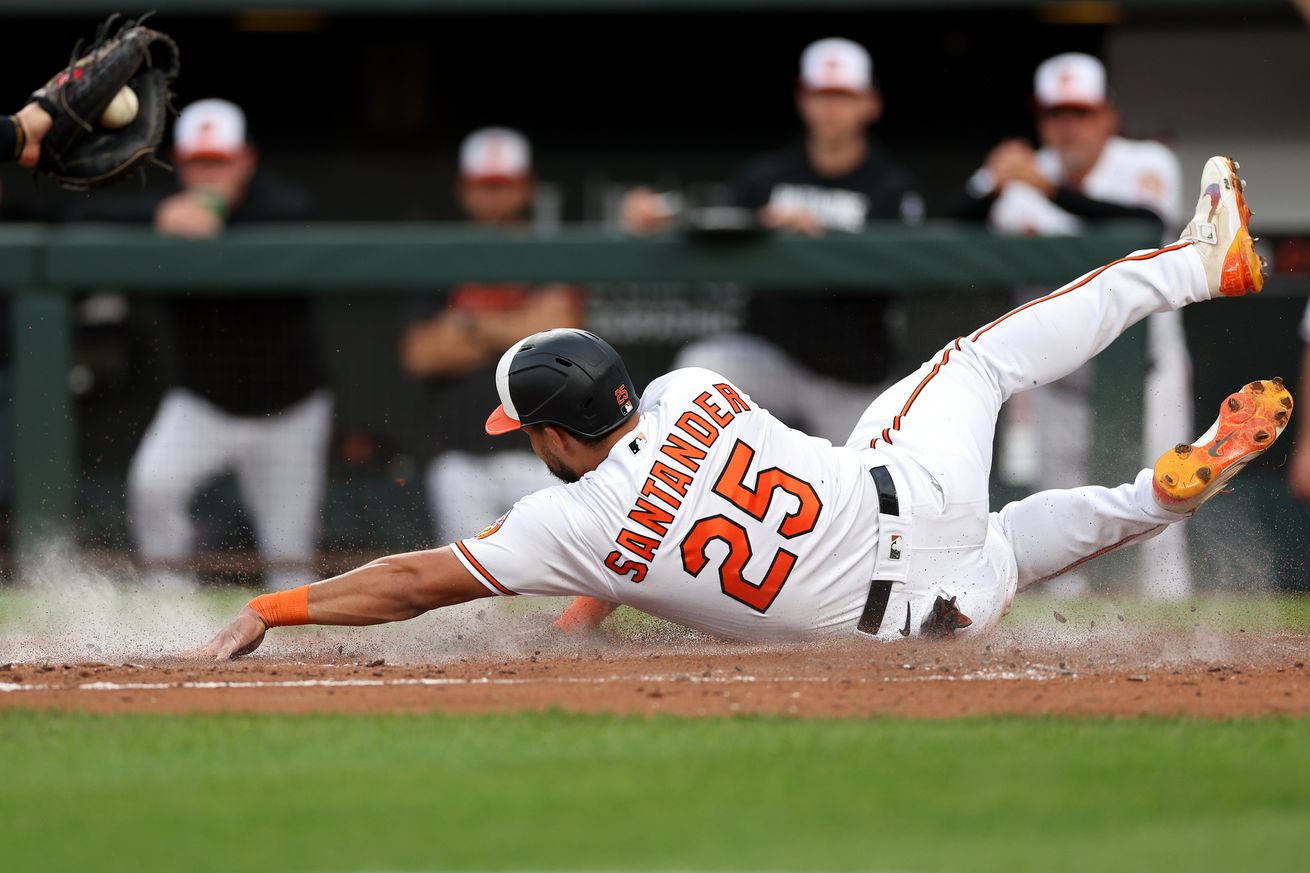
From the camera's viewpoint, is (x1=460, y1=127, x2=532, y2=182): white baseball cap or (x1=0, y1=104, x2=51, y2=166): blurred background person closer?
(x1=0, y1=104, x2=51, y2=166): blurred background person

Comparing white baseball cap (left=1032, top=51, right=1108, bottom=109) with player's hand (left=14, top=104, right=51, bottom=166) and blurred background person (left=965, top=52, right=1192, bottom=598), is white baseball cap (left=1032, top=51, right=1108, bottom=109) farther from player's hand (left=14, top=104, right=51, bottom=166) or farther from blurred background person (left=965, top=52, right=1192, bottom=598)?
player's hand (left=14, top=104, right=51, bottom=166)

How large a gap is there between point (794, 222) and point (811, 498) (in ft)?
10.2

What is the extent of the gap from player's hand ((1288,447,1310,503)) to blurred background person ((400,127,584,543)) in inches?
127

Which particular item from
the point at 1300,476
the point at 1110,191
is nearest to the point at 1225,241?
the point at 1300,476

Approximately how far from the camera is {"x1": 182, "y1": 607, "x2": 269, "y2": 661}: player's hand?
5.21m

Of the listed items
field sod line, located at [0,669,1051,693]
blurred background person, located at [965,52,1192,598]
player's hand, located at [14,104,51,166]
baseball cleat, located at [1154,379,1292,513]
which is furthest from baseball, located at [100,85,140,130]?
blurred background person, located at [965,52,1192,598]

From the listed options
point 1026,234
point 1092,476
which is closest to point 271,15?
point 1026,234

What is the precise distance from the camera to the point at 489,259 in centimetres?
805

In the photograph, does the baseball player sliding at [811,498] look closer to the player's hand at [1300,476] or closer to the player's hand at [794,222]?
the player's hand at [1300,476]

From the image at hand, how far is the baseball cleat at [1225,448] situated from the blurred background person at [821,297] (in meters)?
2.29

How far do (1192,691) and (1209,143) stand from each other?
7.27 meters

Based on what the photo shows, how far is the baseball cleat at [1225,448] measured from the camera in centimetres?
550

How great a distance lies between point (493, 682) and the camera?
4.95 m

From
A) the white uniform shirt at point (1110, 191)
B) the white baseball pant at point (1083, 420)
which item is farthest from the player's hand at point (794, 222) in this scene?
the white baseball pant at point (1083, 420)
